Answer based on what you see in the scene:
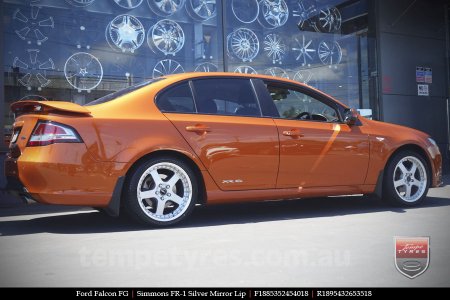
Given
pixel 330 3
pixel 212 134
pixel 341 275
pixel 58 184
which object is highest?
pixel 330 3

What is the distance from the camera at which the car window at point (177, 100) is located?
5160mm

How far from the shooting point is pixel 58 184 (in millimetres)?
4609

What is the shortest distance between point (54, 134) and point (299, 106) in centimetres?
277

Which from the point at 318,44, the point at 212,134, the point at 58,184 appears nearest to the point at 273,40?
the point at 318,44

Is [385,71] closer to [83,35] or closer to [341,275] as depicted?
[83,35]

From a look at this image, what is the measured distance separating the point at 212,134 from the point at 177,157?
390mm

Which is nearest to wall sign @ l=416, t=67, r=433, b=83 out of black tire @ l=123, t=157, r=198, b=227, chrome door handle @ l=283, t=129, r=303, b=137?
chrome door handle @ l=283, t=129, r=303, b=137

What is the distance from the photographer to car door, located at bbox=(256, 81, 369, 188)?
5.57 metres

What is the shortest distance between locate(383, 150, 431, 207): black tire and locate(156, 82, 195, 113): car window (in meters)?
2.40

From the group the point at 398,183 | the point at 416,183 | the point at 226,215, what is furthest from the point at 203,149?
the point at 416,183

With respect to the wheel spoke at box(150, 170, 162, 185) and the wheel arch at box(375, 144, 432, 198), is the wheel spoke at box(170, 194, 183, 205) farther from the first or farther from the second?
the wheel arch at box(375, 144, 432, 198)

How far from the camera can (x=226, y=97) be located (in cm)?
561

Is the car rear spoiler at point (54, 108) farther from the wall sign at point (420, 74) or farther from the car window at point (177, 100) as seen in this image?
the wall sign at point (420, 74)

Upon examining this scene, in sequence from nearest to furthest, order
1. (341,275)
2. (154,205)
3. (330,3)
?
(341,275) < (154,205) < (330,3)
